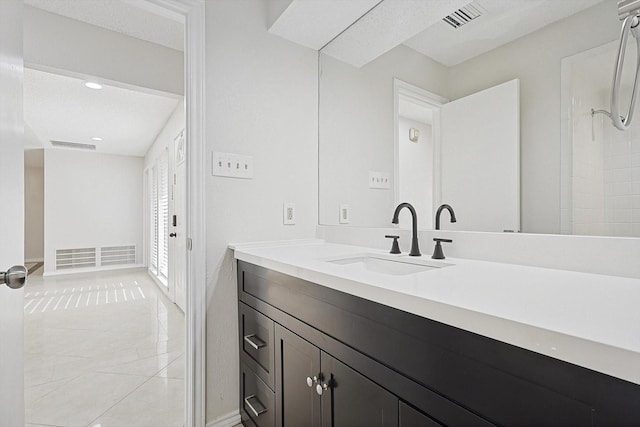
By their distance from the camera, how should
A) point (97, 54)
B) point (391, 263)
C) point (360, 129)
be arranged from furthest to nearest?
A: point (97, 54) → point (360, 129) → point (391, 263)

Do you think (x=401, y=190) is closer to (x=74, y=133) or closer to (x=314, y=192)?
(x=314, y=192)

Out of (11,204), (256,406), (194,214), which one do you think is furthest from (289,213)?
(11,204)

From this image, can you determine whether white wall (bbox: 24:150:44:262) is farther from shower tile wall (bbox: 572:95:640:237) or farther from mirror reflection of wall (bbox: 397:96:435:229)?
shower tile wall (bbox: 572:95:640:237)

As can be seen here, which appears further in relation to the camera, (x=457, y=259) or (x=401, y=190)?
(x=401, y=190)

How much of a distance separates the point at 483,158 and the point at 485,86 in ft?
0.89

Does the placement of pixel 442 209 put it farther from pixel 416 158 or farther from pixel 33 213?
pixel 33 213

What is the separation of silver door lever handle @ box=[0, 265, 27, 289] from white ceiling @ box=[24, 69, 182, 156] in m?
2.47

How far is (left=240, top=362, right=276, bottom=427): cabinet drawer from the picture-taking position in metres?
1.29

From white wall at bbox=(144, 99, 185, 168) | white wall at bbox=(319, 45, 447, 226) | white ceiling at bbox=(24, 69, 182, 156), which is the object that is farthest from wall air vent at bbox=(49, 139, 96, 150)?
white wall at bbox=(319, 45, 447, 226)

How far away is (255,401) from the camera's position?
4.64 ft

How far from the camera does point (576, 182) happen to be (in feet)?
3.16

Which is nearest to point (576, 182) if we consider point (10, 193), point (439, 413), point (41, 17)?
point (439, 413)

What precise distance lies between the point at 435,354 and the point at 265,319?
83 centimetres

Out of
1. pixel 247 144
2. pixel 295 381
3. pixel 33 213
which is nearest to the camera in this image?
pixel 295 381
